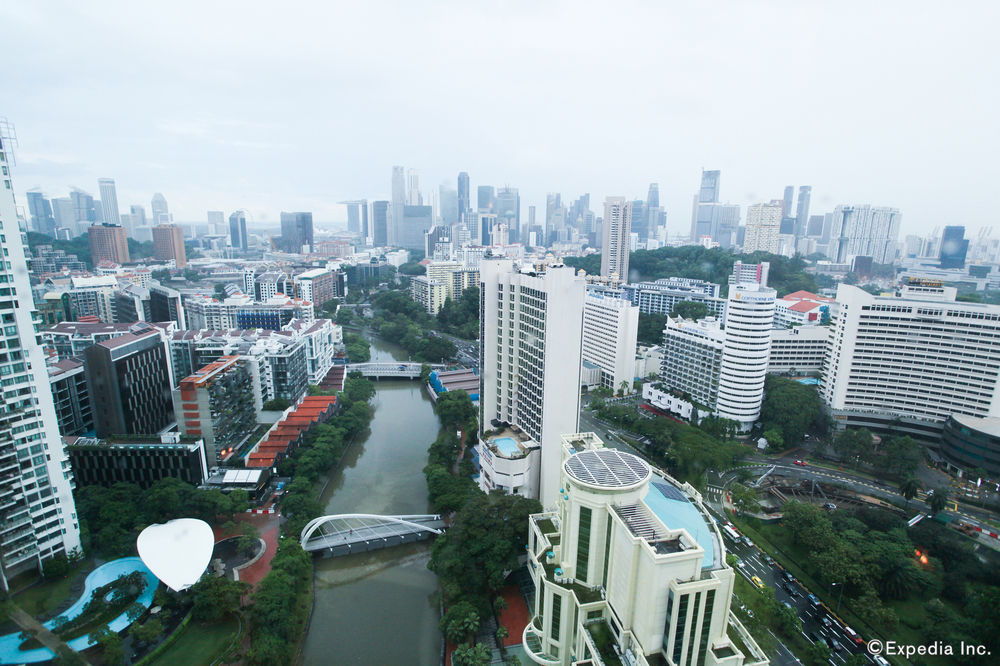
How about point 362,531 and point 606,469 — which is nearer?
point 606,469

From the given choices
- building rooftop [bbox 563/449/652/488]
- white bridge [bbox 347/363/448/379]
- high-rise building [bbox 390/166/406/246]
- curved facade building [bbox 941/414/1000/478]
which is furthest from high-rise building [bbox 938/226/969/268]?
high-rise building [bbox 390/166/406/246]

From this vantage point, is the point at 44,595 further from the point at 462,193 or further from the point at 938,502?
the point at 462,193

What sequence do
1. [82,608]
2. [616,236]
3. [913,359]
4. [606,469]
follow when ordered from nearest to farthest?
[606,469] → [82,608] → [913,359] → [616,236]

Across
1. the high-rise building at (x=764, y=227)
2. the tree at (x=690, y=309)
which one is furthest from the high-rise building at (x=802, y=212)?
the tree at (x=690, y=309)

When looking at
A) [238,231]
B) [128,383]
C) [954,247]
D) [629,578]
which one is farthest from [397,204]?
[629,578]

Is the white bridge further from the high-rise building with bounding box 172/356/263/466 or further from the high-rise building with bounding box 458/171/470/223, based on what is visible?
the high-rise building with bounding box 458/171/470/223

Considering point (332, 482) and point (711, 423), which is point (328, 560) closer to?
point (332, 482)
